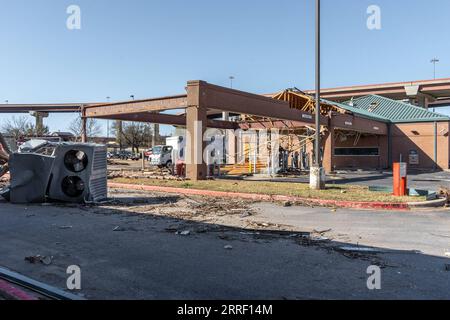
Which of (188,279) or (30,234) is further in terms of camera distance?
(30,234)

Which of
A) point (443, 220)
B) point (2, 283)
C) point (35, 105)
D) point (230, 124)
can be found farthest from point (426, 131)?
point (35, 105)

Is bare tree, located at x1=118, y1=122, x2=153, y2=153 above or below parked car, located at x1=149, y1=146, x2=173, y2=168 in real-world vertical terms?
above

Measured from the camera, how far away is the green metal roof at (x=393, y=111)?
Answer: 4000 centimetres

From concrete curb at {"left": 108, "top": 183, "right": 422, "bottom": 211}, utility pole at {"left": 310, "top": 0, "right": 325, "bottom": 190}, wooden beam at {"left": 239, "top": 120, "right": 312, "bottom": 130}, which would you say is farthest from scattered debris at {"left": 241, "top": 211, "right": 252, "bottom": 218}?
wooden beam at {"left": 239, "top": 120, "right": 312, "bottom": 130}

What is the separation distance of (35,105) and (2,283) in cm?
9256

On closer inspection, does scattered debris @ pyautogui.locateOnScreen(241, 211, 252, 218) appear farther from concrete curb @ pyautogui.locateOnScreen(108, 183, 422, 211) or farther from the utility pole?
the utility pole

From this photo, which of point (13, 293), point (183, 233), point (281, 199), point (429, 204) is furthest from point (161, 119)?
point (13, 293)

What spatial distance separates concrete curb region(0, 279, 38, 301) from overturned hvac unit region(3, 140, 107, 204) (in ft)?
28.7

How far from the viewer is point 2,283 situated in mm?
5375

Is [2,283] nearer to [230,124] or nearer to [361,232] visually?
[361,232]

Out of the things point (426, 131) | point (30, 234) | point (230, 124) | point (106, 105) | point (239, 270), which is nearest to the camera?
point (239, 270)

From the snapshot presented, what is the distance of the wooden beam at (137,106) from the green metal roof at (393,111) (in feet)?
62.9

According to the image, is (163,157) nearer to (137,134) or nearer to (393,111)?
(393,111)

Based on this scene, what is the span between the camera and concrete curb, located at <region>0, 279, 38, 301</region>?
193 inches
